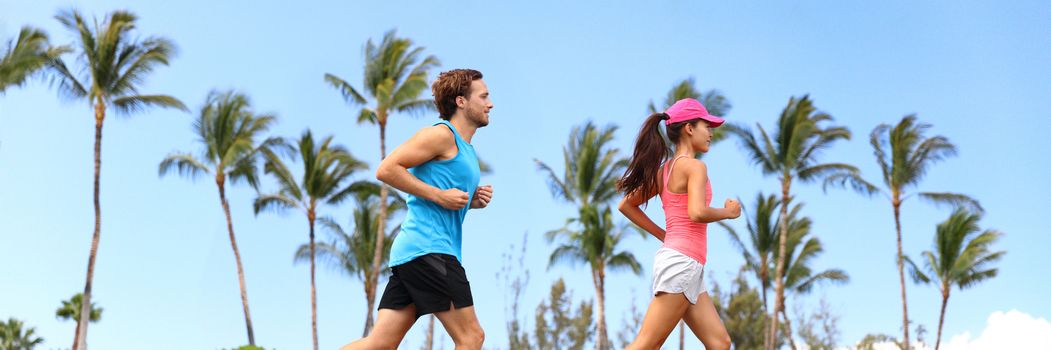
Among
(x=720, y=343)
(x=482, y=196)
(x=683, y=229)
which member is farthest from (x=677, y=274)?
(x=482, y=196)

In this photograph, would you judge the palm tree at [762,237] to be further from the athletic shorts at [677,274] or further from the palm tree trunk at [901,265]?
the athletic shorts at [677,274]

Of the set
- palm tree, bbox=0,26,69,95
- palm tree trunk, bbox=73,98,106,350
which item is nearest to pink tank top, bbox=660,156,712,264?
palm tree, bbox=0,26,69,95

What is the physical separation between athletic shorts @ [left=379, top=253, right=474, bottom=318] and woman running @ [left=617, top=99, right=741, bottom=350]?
1.05m

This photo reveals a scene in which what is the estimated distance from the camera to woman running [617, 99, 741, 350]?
206 inches

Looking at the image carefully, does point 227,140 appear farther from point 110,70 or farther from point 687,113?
point 687,113

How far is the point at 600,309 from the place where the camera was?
30.5 meters

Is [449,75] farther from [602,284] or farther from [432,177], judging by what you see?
[602,284]

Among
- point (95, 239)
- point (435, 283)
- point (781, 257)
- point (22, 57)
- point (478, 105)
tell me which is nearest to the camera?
point (435, 283)

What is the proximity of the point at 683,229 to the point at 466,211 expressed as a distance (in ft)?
4.08

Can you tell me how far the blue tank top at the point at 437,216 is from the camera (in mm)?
4535

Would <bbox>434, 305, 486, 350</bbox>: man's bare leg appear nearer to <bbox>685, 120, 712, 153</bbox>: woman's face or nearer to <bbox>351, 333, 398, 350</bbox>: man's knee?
<bbox>351, 333, 398, 350</bbox>: man's knee

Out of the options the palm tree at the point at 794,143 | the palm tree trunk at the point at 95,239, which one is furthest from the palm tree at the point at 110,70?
the palm tree at the point at 794,143

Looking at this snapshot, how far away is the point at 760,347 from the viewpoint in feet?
136

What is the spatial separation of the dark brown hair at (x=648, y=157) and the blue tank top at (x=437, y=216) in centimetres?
119
